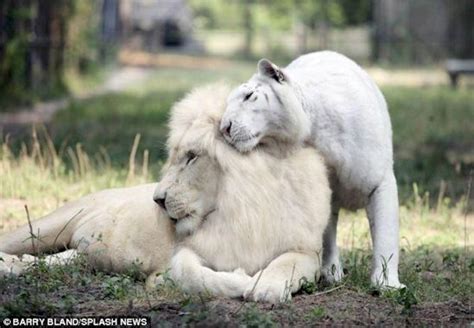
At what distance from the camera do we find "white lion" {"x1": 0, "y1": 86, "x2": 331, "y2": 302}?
536 centimetres

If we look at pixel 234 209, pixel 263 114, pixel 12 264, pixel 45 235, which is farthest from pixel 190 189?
pixel 45 235

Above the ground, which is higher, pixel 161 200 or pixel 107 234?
pixel 161 200

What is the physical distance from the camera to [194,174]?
18.0ft

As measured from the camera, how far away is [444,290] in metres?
6.00

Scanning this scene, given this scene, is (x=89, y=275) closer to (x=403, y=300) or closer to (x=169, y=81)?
(x=403, y=300)

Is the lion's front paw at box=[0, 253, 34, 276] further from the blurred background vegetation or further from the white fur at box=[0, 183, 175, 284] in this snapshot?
the blurred background vegetation

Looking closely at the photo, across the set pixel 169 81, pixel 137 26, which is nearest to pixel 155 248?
pixel 169 81

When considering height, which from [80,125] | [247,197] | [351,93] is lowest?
[80,125]

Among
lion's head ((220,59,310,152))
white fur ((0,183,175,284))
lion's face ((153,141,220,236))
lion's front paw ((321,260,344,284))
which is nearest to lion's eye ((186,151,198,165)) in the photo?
lion's face ((153,141,220,236))

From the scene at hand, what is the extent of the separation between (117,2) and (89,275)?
110ft

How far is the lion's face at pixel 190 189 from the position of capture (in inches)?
214

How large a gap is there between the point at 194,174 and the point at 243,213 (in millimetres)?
321

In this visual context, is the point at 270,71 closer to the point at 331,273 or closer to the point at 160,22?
the point at 331,273

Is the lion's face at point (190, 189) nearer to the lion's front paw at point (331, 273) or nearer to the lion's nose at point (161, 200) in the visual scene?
the lion's nose at point (161, 200)
